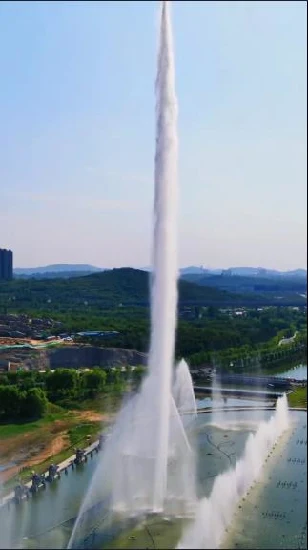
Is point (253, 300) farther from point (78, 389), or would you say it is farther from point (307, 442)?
point (307, 442)

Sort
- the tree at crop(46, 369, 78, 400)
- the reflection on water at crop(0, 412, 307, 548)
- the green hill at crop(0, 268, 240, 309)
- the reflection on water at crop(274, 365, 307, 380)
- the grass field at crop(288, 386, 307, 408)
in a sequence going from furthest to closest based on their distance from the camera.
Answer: the green hill at crop(0, 268, 240, 309), the reflection on water at crop(274, 365, 307, 380), the tree at crop(46, 369, 78, 400), the grass field at crop(288, 386, 307, 408), the reflection on water at crop(0, 412, 307, 548)

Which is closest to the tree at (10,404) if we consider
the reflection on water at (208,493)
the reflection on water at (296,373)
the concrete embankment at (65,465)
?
the concrete embankment at (65,465)

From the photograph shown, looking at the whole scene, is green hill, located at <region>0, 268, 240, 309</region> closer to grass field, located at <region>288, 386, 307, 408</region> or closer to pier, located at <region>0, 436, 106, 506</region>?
grass field, located at <region>288, 386, 307, 408</region>

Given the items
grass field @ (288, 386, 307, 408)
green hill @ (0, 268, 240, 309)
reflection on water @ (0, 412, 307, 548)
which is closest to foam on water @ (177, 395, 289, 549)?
reflection on water @ (0, 412, 307, 548)

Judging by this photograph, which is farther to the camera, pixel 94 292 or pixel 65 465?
pixel 94 292

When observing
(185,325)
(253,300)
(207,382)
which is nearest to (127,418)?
(207,382)

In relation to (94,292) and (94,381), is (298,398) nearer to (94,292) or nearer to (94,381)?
(94,381)

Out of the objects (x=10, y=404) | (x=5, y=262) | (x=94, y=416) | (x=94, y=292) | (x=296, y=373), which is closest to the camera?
(x=5, y=262)

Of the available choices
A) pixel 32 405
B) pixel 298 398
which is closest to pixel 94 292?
pixel 298 398
